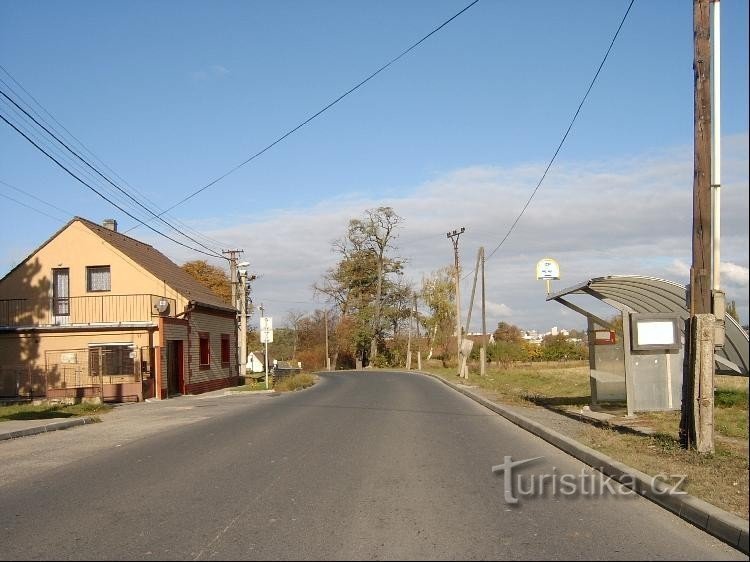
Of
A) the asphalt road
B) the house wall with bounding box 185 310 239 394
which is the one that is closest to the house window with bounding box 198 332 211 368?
the house wall with bounding box 185 310 239 394

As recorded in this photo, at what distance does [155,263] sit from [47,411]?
13.6 meters

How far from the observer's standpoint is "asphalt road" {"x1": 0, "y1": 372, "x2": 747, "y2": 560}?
6043 millimetres

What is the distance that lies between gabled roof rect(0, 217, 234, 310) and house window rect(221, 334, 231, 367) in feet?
5.34

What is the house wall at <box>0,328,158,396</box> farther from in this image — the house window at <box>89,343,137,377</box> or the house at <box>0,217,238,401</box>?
the house window at <box>89,343,137,377</box>

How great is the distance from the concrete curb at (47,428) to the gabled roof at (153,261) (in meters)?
12.4

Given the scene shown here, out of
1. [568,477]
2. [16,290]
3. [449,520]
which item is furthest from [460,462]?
[16,290]

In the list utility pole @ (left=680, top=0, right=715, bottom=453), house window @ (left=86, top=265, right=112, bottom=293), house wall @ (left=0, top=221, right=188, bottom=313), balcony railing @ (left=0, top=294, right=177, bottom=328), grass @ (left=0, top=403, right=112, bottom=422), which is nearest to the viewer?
utility pole @ (left=680, top=0, right=715, bottom=453)

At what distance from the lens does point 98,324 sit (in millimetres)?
28047

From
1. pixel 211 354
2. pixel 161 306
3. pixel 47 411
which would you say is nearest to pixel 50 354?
pixel 161 306

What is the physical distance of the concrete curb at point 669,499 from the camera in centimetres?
606

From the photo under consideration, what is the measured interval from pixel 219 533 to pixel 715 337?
700cm

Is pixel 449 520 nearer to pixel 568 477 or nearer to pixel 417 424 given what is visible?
pixel 568 477

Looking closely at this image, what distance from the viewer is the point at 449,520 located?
6891mm

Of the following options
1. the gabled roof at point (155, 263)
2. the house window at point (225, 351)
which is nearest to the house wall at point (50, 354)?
the gabled roof at point (155, 263)
